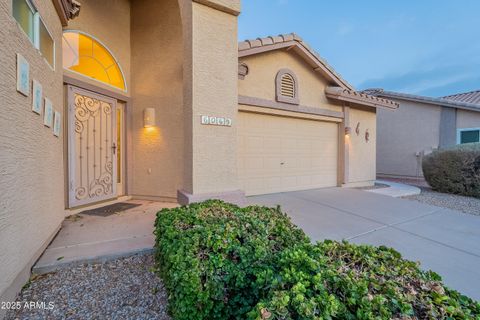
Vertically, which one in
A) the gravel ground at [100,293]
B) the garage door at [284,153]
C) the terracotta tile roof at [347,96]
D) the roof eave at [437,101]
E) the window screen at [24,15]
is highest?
the roof eave at [437,101]

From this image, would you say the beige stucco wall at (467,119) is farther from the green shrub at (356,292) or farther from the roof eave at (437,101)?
the green shrub at (356,292)

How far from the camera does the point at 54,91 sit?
11.9 ft

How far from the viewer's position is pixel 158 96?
5.87m

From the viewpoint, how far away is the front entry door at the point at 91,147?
189 inches

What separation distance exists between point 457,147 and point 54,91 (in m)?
11.4

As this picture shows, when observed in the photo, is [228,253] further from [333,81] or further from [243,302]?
[333,81]

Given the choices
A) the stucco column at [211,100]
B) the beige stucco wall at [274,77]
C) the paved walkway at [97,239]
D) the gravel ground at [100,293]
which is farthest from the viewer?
the beige stucco wall at [274,77]

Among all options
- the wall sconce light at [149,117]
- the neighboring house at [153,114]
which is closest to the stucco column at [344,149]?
the neighboring house at [153,114]

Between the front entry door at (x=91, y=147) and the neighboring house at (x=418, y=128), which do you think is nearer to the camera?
the front entry door at (x=91, y=147)

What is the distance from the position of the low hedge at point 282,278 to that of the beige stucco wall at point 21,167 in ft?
4.48

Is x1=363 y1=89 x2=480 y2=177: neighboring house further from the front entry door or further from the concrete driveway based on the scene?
the front entry door

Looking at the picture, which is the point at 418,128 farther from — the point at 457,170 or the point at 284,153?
the point at 284,153

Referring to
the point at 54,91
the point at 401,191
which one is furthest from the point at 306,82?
the point at 54,91

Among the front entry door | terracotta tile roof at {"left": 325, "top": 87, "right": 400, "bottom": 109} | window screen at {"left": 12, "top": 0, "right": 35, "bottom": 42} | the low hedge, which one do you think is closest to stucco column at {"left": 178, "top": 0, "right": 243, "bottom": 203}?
the low hedge
